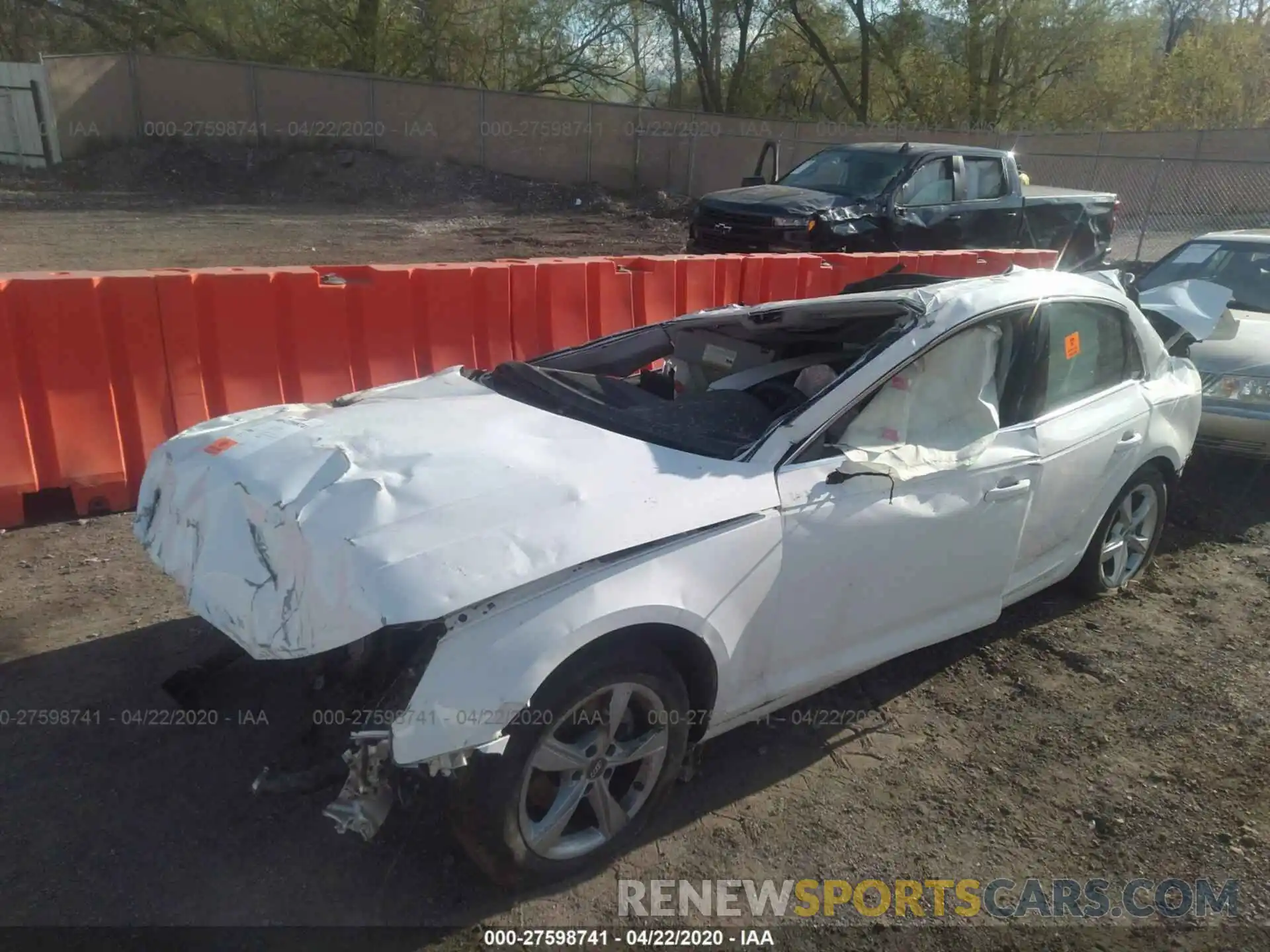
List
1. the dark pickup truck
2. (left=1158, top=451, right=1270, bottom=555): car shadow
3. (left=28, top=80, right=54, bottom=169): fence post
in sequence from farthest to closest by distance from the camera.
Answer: (left=28, top=80, right=54, bottom=169): fence post
the dark pickup truck
(left=1158, top=451, right=1270, bottom=555): car shadow

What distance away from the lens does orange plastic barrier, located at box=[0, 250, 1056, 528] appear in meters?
4.86

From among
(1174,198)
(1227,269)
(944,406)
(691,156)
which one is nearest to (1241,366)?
(1227,269)

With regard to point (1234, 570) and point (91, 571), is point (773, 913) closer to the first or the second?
point (91, 571)

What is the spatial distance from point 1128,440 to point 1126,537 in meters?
0.68

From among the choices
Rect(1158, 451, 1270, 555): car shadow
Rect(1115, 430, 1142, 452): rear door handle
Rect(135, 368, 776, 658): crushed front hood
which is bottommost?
Rect(1158, 451, 1270, 555): car shadow

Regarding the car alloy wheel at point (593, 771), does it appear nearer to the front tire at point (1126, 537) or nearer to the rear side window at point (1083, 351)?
the rear side window at point (1083, 351)

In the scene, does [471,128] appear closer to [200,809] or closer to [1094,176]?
[1094,176]

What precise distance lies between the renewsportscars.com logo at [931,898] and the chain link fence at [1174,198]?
16.9m

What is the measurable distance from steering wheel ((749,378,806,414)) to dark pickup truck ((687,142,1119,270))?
7755 mm

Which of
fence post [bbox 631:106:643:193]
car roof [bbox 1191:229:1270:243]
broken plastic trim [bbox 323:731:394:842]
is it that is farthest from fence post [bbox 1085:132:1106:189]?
broken plastic trim [bbox 323:731:394:842]

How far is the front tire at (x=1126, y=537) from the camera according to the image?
15.1 ft

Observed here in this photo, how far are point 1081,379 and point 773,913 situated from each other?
2.70m

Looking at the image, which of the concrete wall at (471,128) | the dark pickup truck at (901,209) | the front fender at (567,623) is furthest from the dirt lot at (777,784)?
the concrete wall at (471,128)

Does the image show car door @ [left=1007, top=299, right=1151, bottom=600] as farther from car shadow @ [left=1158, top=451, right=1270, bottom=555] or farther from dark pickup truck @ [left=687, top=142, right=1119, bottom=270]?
dark pickup truck @ [left=687, top=142, right=1119, bottom=270]
